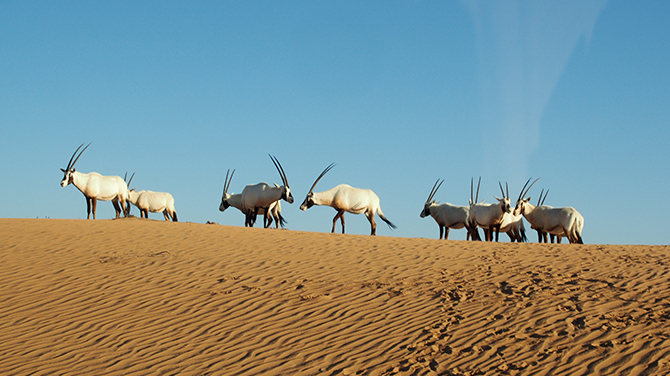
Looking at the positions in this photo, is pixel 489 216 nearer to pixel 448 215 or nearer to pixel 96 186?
pixel 448 215

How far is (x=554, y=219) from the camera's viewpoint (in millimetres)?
20812

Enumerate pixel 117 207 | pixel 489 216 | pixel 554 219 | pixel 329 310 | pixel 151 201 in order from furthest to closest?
1. pixel 151 201
2. pixel 117 207
3. pixel 489 216
4. pixel 554 219
5. pixel 329 310

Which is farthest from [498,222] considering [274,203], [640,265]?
[640,265]

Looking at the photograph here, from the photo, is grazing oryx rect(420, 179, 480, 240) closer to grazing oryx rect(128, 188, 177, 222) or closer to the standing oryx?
the standing oryx

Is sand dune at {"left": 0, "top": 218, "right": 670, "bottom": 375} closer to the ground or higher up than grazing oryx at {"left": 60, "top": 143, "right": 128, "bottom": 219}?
closer to the ground

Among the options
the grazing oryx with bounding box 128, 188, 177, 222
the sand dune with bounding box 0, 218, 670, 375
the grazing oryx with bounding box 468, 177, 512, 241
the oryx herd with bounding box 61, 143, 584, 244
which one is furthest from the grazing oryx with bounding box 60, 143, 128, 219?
the grazing oryx with bounding box 468, 177, 512, 241

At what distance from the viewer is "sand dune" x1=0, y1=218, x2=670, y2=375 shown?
607cm

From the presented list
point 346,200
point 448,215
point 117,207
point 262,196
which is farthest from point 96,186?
point 448,215

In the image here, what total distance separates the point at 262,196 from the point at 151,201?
972cm

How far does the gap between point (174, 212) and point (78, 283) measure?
20.5 metres

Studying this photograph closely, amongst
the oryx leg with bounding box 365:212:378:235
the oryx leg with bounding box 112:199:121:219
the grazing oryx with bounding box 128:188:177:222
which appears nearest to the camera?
the oryx leg with bounding box 365:212:378:235

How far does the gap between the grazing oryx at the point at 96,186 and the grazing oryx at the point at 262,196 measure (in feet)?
18.2

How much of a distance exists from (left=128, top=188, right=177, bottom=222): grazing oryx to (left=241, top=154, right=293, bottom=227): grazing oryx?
8.26 m

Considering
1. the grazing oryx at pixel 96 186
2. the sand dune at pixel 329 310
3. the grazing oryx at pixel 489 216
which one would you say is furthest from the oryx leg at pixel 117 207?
the grazing oryx at pixel 489 216
